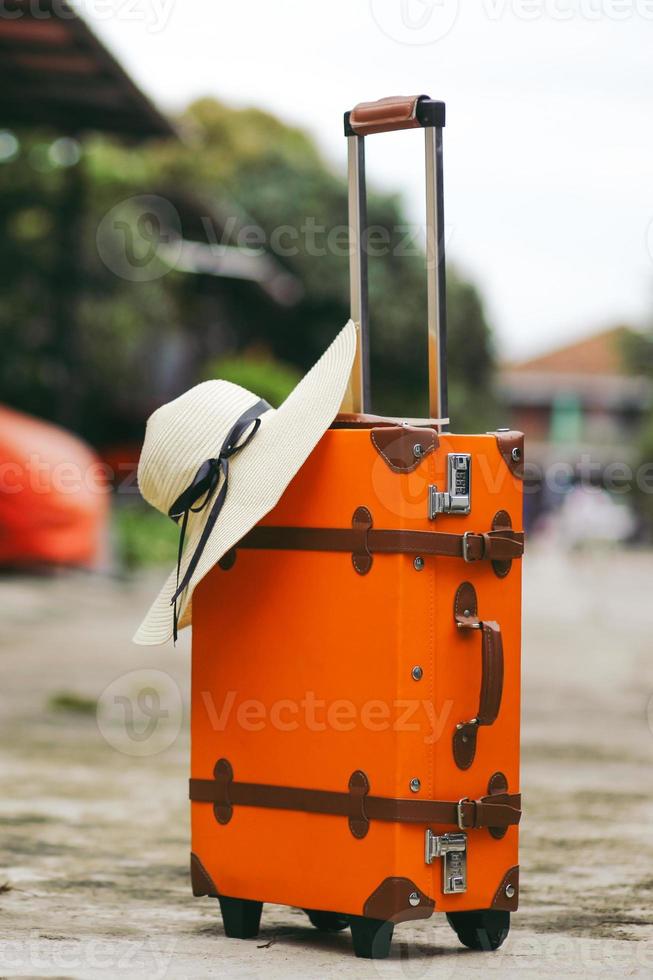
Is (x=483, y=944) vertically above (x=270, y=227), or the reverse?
(x=270, y=227)

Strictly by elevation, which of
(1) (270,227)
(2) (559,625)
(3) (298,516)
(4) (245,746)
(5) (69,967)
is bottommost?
(2) (559,625)

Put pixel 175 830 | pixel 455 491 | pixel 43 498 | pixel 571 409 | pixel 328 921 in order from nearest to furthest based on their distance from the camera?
pixel 455 491 → pixel 328 921 → pixel 175 830 → pixel 43 498 → pixel 571 409

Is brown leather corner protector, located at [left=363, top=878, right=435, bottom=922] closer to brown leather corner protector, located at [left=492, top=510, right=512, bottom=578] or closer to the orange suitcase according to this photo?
the orange suitcase

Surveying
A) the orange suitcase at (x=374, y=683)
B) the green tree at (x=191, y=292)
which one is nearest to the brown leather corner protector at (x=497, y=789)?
the orange suitcase at (x=374, y=683)

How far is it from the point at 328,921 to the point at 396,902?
0.40 metres

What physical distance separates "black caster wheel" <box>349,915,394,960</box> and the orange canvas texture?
0.11 feet

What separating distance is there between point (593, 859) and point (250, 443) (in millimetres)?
1651

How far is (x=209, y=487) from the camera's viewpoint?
3287mm

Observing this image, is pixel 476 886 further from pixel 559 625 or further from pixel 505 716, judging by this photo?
pixel 559 625

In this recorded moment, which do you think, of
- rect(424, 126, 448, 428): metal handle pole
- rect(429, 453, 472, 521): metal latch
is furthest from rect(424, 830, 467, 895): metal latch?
rect(424, 126, 448, 428): metal handle pole

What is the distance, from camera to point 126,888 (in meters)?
3.84

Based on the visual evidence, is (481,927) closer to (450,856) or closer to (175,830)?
(450,856)

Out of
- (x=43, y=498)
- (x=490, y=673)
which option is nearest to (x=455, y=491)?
(x=490, y=673)

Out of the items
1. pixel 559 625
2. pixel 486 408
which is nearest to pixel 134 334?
pixel 559 625
